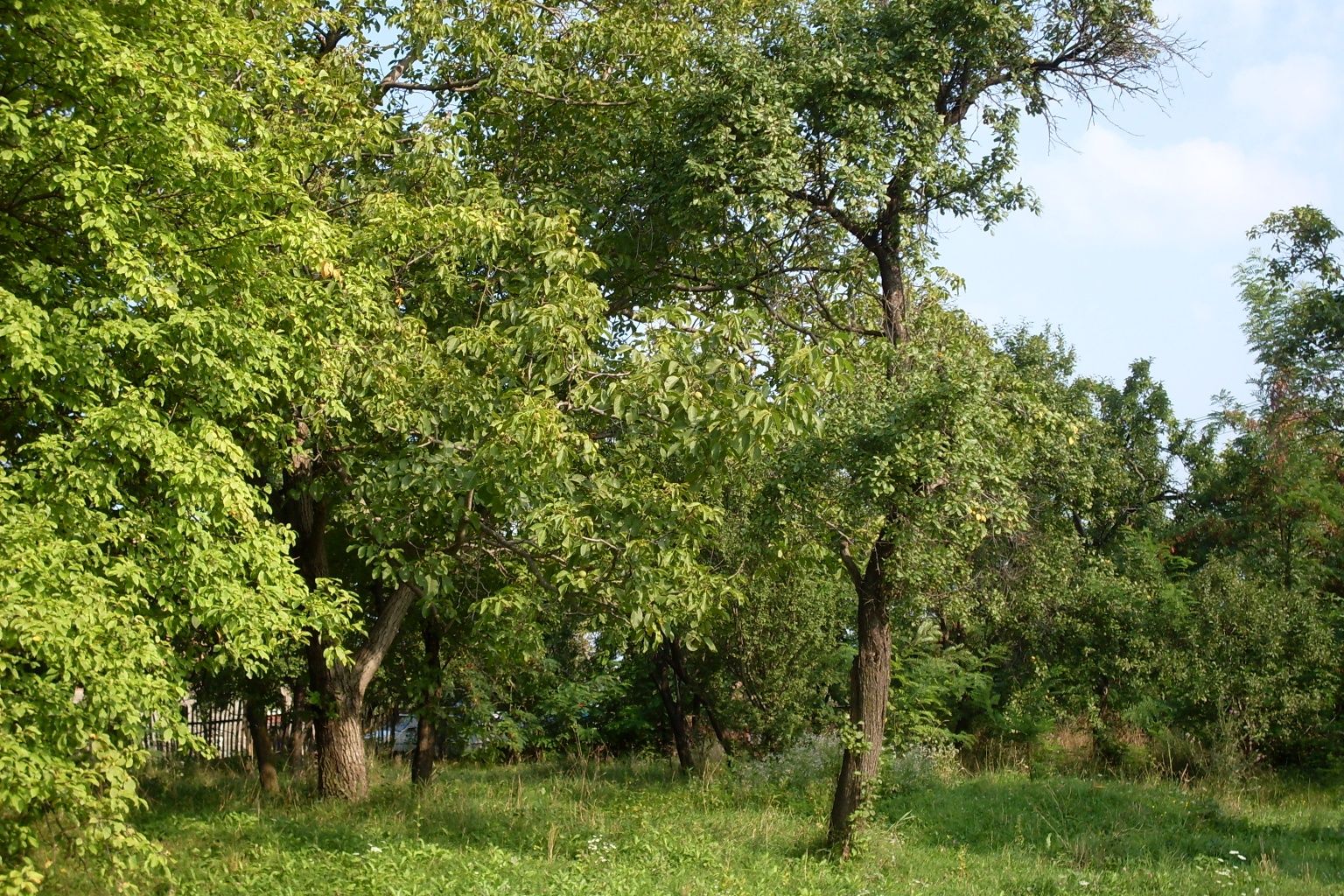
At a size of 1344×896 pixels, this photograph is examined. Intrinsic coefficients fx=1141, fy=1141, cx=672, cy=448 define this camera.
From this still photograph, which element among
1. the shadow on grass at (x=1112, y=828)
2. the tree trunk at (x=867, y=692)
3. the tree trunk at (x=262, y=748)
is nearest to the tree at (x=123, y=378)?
the tree trunk at (x=867, y=692)

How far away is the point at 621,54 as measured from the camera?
12383 mm

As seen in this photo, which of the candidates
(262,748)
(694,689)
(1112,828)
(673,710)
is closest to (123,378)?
(262,748)

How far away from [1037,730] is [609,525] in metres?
11.9

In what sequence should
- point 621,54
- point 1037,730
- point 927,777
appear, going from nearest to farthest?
point 621,54, point 927,777, point 1037,730

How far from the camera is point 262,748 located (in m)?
14.4

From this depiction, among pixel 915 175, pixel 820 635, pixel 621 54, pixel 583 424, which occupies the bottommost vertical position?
pixel 820 635

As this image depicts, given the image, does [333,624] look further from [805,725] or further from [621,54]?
[805,725]

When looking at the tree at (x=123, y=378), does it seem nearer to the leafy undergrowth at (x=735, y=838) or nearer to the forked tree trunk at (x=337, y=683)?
the leafy undergrowth at (x=735, y=838)

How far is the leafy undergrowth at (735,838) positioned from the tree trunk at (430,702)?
2.43 ft

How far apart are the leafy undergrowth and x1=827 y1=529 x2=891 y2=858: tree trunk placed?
0.35 meters

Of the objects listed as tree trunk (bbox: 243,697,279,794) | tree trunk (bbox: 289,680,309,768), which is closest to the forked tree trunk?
tree trunk (bbox: 243,697,279,794)

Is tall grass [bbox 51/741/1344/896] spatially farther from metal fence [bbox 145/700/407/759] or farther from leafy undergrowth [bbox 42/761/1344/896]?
metal fence [bbox 145/700/407/759]

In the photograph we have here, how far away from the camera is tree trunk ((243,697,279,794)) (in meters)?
13.6

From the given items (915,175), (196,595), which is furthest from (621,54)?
(196,595)
